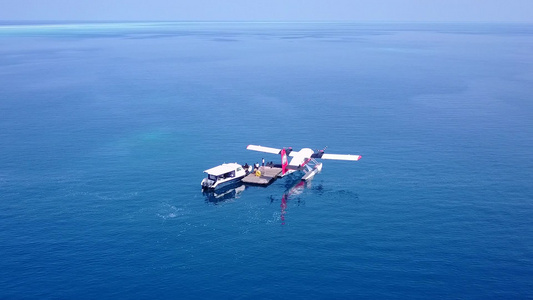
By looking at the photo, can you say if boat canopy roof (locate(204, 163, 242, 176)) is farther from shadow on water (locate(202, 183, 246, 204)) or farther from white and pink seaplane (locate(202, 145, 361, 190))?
shadow on water (locate(202, 183, 246, 204))

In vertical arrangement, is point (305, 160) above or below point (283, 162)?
below

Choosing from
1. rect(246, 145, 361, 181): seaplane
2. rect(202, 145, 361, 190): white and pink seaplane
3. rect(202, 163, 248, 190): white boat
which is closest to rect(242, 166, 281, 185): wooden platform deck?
rect(202, 145, 361, 190): white and pink seaplane

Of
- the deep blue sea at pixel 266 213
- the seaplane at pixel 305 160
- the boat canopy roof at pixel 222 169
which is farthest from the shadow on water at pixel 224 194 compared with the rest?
the seaplane at pixel 305 160

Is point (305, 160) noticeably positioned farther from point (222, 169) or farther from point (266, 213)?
point (266, 213)

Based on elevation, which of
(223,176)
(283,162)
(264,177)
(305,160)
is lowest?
(264,177)

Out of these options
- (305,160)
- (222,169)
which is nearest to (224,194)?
(222,169)

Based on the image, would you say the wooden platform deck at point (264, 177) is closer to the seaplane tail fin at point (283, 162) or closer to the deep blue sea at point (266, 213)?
the seaplane tail fin at point (283, 162)
